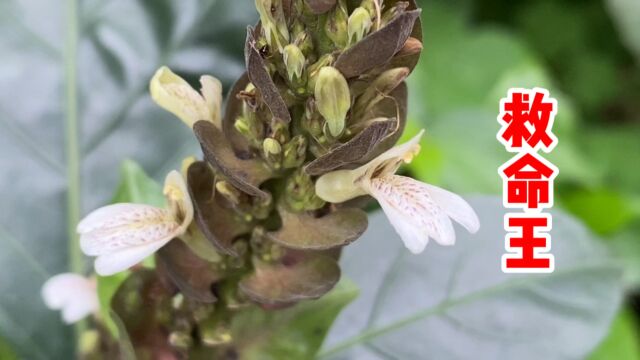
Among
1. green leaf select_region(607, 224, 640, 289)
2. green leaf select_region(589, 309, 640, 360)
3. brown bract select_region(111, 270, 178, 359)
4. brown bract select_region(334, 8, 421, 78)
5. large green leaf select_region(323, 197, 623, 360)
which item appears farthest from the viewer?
green leaf select_region(607, 224, 640, 289)

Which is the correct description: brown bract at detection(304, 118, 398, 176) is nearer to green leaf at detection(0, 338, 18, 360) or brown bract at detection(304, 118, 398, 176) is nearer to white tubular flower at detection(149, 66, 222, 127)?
white tubular flower at detection(149, 66, 222, 127)

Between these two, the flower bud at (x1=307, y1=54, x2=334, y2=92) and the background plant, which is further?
the background plant

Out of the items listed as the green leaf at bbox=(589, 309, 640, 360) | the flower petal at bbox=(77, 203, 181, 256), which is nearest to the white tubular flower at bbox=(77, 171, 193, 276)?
the flower petal at bbox=(77, 203, 181, 256)

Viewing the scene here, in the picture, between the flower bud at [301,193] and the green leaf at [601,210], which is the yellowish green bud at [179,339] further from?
the green leaf at [601,210]

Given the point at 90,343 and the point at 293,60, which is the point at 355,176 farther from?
the point at 90,343

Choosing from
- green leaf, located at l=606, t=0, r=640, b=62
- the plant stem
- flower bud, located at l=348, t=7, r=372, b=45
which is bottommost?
flower bud, located at l=348, t=7, r=372, b=45

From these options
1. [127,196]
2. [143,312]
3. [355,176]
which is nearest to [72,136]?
[127,196]
